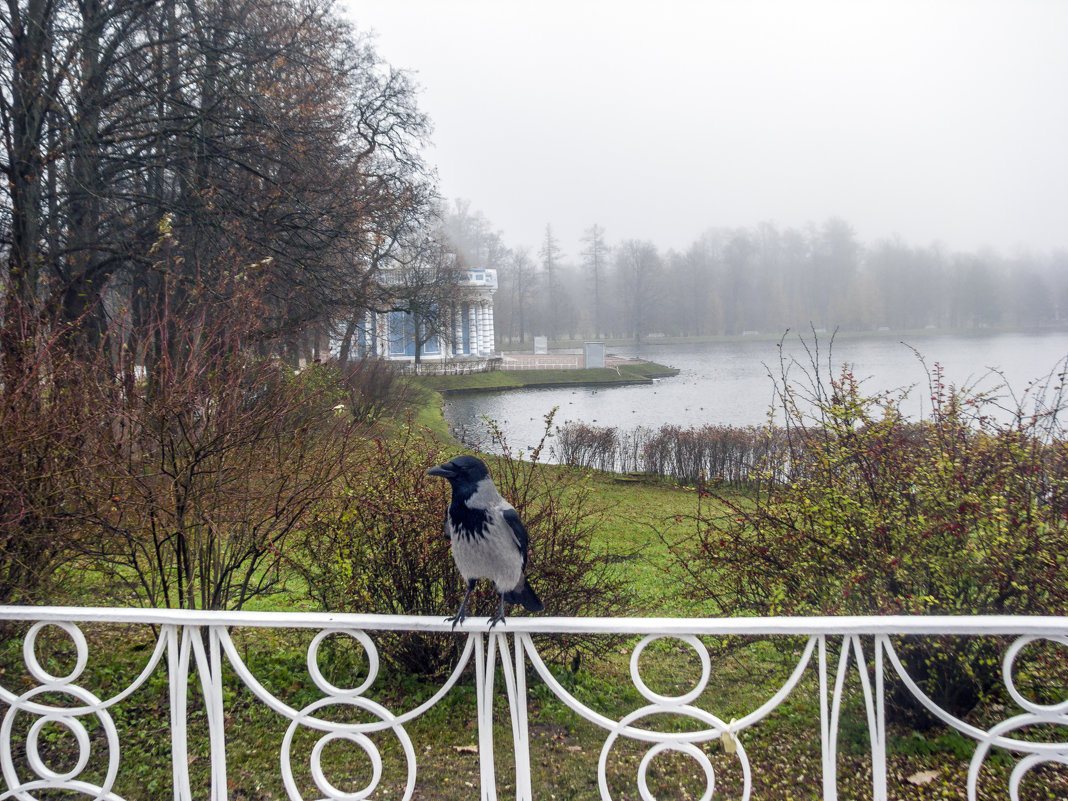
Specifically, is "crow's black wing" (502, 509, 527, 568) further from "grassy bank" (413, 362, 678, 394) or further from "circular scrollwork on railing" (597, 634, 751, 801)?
"grassy bank" (413, 362, 678, 394)

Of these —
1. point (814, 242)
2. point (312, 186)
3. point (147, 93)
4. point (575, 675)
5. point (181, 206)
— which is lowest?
point (575, 675)

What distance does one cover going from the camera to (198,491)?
362 cm

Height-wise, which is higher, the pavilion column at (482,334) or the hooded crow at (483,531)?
the pavilion column at (482,334)

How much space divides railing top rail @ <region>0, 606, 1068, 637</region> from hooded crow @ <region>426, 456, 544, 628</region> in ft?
0.95

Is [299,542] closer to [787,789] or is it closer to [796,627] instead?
[787,789]

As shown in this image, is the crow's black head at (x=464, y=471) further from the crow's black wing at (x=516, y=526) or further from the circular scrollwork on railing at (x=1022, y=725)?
the circular scrollwork on railing at (x=1022, y=725)

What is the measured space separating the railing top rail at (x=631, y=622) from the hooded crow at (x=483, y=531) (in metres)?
0.29

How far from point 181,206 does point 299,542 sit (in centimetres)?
629

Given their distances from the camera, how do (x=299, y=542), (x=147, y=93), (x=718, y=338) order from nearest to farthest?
(x=299, y=542)
(x=147, y=93)
(x=718, y=338)

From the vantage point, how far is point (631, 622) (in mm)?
1680

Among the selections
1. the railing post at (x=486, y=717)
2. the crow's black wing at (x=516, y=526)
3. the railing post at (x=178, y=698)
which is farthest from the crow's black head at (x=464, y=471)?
the railing post at (x=178, y=698)

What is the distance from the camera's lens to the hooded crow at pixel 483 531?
6.94ft

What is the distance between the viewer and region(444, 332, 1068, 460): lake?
2241 cm

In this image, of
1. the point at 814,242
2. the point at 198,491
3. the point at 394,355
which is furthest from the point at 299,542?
the point at 814,242
